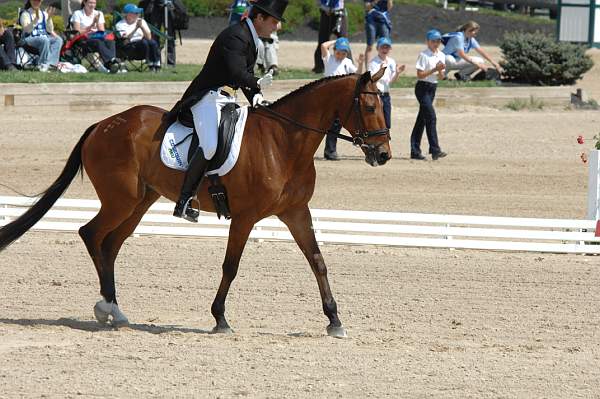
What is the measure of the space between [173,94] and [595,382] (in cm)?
1280

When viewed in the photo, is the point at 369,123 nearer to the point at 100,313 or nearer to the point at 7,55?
the point at 100,313

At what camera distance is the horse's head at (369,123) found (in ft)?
27.9

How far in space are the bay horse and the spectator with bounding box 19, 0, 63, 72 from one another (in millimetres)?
11373

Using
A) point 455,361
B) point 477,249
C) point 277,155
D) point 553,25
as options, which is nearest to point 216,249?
point 477,249

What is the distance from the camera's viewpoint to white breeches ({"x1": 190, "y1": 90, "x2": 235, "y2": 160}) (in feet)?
28.5

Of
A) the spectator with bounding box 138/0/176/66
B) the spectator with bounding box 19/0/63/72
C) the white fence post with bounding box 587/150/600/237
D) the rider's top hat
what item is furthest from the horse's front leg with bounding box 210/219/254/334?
the spectator with bounding box 138/0/176/66

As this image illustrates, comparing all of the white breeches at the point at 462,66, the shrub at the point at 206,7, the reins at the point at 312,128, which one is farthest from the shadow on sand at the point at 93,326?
the shrub at the point at 206,7

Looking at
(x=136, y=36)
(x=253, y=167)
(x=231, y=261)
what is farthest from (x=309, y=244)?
(x=136, y=36)

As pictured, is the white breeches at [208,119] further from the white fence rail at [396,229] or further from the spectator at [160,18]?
the spectator at [160,18]

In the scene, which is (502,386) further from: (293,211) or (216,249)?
(216,249)

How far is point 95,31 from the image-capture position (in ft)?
67.3

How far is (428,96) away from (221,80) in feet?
27.8

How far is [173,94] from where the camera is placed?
19375 mm

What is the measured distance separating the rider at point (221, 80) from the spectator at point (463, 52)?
41.3 feet
